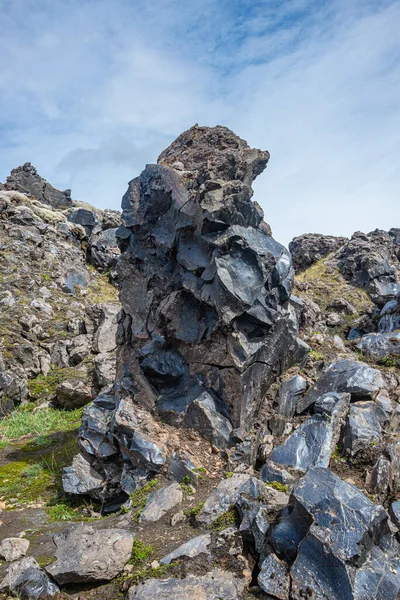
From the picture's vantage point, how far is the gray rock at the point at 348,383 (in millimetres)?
10578

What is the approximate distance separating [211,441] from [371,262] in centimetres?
3358

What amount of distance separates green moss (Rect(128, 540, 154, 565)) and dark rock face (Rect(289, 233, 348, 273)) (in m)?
43.2

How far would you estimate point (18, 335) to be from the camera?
24.1m

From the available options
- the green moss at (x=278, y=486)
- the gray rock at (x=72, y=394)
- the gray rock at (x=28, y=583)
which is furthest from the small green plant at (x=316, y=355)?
the gray rock at (x=72, y=394)

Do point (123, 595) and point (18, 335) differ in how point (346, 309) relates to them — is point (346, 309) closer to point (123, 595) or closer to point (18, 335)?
point (18, 335)

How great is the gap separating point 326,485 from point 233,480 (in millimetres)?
2355

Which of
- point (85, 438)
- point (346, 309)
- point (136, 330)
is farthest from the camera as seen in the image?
point (346, 309)

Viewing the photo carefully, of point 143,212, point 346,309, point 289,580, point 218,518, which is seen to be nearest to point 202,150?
point 143,212

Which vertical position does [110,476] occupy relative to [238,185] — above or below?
below

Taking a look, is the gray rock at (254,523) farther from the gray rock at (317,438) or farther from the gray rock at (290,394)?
the gray rock at (290,394)

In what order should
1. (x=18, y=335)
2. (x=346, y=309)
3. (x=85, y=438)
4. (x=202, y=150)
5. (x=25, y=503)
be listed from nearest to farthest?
(x=25, y=503), (x=85, y=438), (x=202, y=150), (x=18, y=335), (x=346, y=309)

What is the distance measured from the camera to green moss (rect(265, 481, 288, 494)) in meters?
8.28

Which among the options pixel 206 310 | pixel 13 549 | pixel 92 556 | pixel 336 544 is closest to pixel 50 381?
pixel 206 310

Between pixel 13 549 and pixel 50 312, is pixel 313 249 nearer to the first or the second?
pixel 50 312
